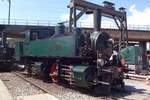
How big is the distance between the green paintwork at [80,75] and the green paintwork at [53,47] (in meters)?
0.84

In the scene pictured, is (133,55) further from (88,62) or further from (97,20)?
(88,62)

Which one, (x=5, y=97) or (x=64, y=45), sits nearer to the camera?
(x=5, y=97)

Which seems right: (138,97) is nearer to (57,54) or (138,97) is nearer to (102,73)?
(102,73)

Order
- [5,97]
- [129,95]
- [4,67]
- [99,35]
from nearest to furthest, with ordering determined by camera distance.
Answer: [5,97] < [129,95] < [99,35] < [4,67]

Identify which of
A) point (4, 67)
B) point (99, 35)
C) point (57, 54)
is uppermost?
point (99, 35)

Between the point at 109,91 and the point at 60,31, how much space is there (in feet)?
15.5

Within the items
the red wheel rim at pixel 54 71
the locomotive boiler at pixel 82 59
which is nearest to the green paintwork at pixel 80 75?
the locomotive boiler at pixel 82 59

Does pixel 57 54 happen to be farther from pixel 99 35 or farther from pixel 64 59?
pixel 99 35

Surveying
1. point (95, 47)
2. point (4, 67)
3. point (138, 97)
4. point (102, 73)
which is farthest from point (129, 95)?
point (4, 67)

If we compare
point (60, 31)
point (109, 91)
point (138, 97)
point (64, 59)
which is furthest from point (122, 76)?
point (60, 31)

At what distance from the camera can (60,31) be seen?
1548cm

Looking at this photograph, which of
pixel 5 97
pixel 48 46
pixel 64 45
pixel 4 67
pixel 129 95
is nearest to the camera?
pixel 5 97

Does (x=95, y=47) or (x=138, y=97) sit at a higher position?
(x=95, y=47)

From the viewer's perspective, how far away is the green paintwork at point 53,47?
A: 1295cm
